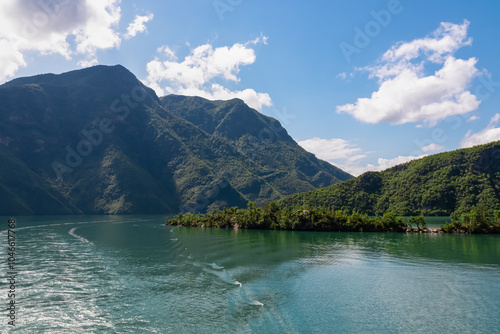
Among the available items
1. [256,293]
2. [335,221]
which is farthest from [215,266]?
[335,221]

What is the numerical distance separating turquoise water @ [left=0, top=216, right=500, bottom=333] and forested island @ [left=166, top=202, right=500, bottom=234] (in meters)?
50.2

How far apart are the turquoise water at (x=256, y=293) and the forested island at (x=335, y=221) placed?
5018 centimetres

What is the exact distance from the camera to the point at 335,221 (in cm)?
11888

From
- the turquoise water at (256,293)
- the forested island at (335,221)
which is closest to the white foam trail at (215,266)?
the turquoise water at (256,293)

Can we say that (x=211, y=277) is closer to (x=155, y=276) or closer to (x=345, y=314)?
(x=155, y=276)

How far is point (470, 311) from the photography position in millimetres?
28953

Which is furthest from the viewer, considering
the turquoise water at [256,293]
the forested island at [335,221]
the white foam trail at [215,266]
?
the forested island at [335,221]

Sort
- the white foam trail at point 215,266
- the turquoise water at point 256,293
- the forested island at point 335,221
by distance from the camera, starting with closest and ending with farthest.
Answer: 1. the turquoise water at point 256,293
2. the white foam trail at point 215,266
3. the forested island at point 335,221

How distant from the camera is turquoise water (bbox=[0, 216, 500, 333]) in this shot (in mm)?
25834

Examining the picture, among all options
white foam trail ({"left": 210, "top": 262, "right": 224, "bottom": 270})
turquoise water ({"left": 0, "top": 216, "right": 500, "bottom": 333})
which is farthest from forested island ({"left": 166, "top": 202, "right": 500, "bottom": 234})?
white foam trail ({"left": 210, "top": 262, "right": 224, "bottom": 270})

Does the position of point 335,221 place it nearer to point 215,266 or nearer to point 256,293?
point 215,266

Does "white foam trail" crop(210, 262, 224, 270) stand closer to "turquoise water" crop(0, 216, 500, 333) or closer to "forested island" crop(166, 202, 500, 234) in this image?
"turquoise water" crop(0, 216, 500, 333)

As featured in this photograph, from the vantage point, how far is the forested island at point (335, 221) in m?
103

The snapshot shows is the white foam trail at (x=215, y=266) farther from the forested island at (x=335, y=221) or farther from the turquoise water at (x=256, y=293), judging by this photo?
the forested island at (x=335, y=221)
